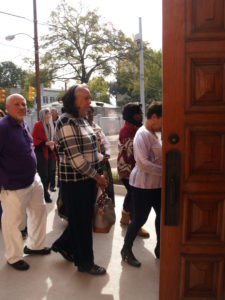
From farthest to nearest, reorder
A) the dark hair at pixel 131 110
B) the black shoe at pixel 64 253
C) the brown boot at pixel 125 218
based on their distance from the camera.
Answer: the brown boot at pixel 125 218 < the dark hair at pixel 131 110 < the black shoe at pixel 64 253

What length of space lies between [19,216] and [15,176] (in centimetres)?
43

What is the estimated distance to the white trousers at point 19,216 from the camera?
3115 millimetres

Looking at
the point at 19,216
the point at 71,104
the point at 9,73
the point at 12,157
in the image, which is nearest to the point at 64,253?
the point at 19,216

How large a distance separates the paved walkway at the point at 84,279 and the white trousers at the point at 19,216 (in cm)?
18

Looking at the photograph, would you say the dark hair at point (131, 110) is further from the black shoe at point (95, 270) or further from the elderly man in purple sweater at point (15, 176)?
the black shoe at point (95, 270)

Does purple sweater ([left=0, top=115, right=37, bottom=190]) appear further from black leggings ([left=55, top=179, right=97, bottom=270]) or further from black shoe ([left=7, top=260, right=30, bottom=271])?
black shoe ([left=7, top=260, right=30, bottom=271])

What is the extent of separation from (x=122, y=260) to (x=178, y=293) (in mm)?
1208

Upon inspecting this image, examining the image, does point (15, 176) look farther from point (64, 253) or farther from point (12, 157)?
point (64, 253)

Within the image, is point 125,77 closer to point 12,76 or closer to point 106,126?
point 106,126

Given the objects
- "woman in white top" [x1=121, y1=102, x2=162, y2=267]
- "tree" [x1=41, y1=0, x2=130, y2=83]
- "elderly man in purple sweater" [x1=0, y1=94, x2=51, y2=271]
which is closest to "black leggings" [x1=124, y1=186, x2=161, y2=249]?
"woman in white top" [x1=121, y1=102, x2=162, y2=267]

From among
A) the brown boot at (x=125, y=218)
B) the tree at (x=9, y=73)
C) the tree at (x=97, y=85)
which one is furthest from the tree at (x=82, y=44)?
the tree at (x=9, y=73)

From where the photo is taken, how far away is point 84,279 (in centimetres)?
296

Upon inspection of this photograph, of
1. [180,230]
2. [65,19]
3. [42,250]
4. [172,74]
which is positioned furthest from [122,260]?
[65,19]

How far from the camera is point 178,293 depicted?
2.16 metres
